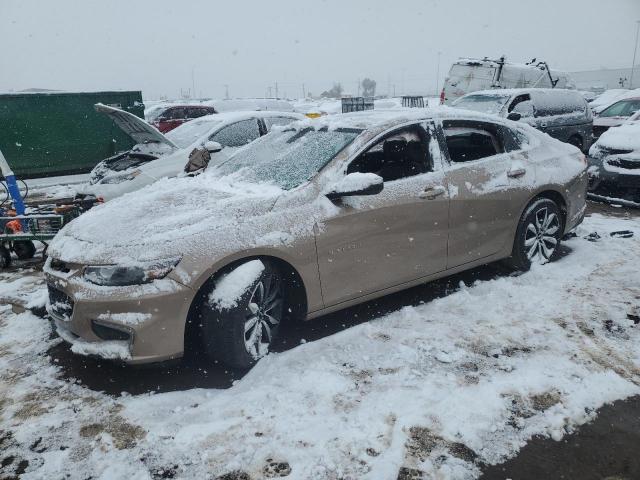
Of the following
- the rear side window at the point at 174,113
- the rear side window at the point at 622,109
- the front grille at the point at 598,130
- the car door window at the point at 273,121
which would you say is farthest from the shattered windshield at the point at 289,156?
the rear side window at the point at 174,113

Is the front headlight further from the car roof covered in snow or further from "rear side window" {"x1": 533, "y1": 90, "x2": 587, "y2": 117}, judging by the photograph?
"rear side window" {"x1": 533, "y1": 90, "x2": 587, "y2": 117}

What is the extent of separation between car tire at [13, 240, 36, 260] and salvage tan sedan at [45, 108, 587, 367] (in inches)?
110

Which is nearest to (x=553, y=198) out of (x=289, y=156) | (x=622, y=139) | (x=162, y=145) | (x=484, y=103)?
(x=289, y=156)

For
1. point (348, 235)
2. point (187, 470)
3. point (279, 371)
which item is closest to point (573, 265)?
point (348, 235)

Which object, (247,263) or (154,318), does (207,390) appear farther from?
(247,263)

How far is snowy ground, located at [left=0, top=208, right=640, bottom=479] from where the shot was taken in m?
2.47

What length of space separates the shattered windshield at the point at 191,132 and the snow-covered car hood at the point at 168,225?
145 inches

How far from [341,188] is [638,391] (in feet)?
7.22

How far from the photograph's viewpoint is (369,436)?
262 cm

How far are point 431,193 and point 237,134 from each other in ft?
14.2

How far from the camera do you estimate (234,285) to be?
121 inches

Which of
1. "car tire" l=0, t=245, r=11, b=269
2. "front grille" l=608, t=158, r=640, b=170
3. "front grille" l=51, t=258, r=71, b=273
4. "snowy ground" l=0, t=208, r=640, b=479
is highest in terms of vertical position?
"front grille" l=51, t=258, r=71, b=273

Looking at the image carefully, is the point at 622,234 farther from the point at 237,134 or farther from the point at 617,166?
the point at 237,134

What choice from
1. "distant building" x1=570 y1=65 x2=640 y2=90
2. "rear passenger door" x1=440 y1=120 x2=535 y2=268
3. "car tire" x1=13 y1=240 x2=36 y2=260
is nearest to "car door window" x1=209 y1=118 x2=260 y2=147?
"car tire" x1=13 y1=240 x2=36 y2=260
